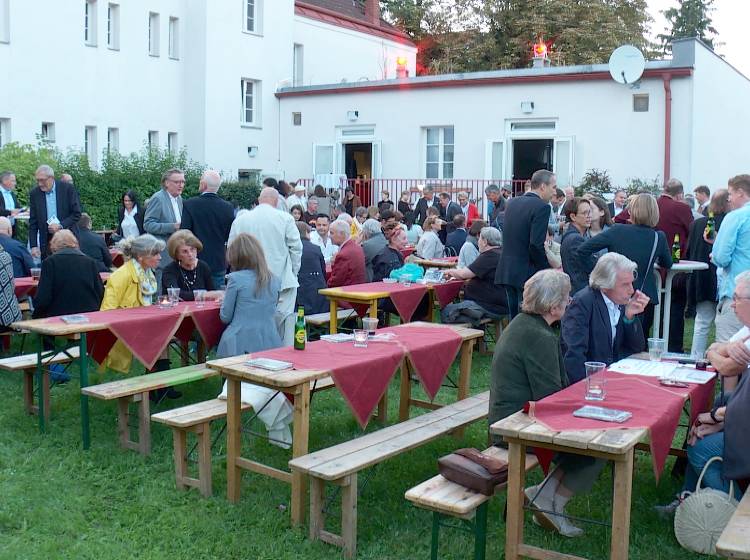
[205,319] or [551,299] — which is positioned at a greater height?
[551,299]

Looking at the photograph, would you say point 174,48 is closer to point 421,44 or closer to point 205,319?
point 421,44

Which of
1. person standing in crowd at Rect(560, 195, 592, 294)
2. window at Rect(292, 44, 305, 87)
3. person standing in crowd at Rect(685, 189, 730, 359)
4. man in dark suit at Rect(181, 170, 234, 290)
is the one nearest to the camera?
person standing in crowd at Rect(560, 195, 592, 294)

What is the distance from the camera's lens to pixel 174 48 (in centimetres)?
2378

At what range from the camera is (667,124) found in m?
17.6

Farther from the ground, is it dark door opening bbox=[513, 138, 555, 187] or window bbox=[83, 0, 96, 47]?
window bbox=[83, 0, 96, 47]

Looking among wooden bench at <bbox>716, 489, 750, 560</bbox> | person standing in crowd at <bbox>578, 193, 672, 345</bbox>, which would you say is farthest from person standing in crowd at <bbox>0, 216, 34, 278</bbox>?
wooden bench at <bbox>716, 489, 750, 560</bbox>

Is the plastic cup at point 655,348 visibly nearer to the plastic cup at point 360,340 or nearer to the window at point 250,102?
the plastic cup at point 360,340

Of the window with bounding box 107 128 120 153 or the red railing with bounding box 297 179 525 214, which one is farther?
the window with bounding box 107 128 120 153

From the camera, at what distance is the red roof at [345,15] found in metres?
27.6

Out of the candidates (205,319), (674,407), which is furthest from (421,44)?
(674,407)

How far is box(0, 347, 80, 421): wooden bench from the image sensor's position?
21.4 ft

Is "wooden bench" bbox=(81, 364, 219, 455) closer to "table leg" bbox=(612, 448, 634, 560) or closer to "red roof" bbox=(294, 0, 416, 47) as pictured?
"table leg" bbox=(612, 448, 634, 560)

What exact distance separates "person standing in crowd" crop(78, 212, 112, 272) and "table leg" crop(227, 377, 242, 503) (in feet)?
17.9

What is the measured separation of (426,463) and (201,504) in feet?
5.07
